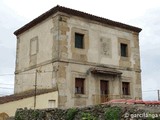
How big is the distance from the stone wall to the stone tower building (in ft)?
19.3

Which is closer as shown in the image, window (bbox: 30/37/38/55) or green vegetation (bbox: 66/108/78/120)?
green vegetation (bbox: 66/108/78/120)

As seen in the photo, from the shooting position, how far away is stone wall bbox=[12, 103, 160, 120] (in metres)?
9.44

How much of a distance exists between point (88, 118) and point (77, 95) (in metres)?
8.97

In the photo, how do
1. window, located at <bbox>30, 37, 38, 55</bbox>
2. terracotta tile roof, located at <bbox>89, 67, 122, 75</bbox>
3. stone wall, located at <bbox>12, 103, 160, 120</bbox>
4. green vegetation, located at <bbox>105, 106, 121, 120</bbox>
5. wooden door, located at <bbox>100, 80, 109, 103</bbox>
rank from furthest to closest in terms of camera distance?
window, located at <bbox>30, 37, 38, 55</bbox>, wooden door, located at <bbox>100, 80, 109, 103</bbox>, terracotta tile roof, located at <bbox>89, 67, 122, 75</bbox>, green vegetation, located at <bbox>105, 106, 121, 120</bbox>, stone wall, located at <bbox>12, 103, 160, 120</bbox>

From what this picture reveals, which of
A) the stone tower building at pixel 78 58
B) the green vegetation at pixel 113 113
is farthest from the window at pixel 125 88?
the green vegetation at pixel 113 113

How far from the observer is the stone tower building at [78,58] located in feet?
65.8

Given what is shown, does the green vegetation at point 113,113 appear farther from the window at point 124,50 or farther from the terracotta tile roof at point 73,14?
the window at point 124,50

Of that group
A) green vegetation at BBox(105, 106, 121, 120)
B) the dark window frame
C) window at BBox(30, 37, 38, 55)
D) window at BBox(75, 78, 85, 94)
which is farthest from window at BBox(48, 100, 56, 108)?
green vegetation at BBox(105, 106, 121, 120)

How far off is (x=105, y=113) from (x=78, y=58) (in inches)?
412

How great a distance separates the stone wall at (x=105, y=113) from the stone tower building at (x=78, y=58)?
587cm

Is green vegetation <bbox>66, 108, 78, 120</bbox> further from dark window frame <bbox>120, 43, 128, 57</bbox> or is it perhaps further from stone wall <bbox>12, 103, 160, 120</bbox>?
dark window frame <bbox>120, 43, 128, 57</bbox>

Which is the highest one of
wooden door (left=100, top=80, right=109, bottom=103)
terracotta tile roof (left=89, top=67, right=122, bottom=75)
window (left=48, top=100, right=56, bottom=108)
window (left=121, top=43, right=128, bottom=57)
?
window (left=121, top=43, right=128, bottom=57)

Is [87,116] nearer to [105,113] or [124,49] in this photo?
[105,113]

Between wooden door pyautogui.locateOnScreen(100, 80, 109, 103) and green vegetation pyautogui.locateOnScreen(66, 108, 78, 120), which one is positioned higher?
wooden door pyautogui.locateOnScreen(100, 80, 109, 103)
